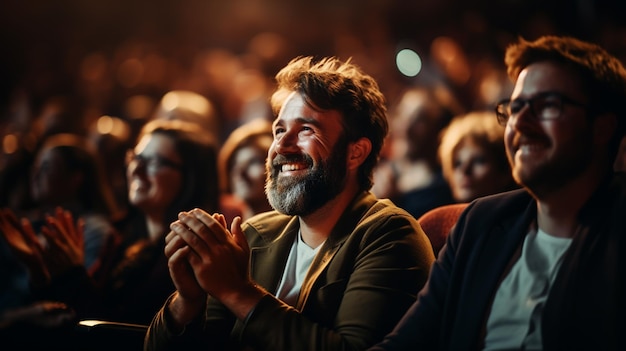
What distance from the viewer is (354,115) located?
2461 mm

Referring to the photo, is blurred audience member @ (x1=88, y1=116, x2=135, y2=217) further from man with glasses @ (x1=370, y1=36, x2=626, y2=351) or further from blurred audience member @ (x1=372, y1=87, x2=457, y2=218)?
man with glasses @ (x1=370, y1=36, x2=626, y2=351)

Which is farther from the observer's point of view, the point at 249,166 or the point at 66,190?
the point at 66,190

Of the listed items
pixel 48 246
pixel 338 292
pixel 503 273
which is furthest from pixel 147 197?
pixel 503 273

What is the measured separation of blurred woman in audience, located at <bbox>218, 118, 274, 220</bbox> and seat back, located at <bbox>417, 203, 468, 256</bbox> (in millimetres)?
1457

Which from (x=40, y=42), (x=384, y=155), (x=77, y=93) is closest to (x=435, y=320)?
(x=384, y=155)

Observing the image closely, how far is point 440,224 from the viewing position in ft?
8.23

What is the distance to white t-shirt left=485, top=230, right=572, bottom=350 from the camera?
70.8 inches

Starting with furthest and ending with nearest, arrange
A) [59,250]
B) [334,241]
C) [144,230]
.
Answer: [144,230]
[59,250]
[334,241]

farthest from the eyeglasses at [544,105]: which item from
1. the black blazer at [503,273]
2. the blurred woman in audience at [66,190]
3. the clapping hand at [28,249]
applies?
the blurred woman in audience at [66,190]

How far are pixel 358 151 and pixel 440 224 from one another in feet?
1.22

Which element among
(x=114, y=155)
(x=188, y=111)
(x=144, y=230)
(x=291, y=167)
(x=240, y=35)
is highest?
(x=240, y=35)

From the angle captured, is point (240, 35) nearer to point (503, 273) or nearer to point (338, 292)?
point (338, 292)

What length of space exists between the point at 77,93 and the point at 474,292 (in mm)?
6386

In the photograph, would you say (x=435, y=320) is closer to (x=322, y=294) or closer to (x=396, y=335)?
(x=396, y=335)
